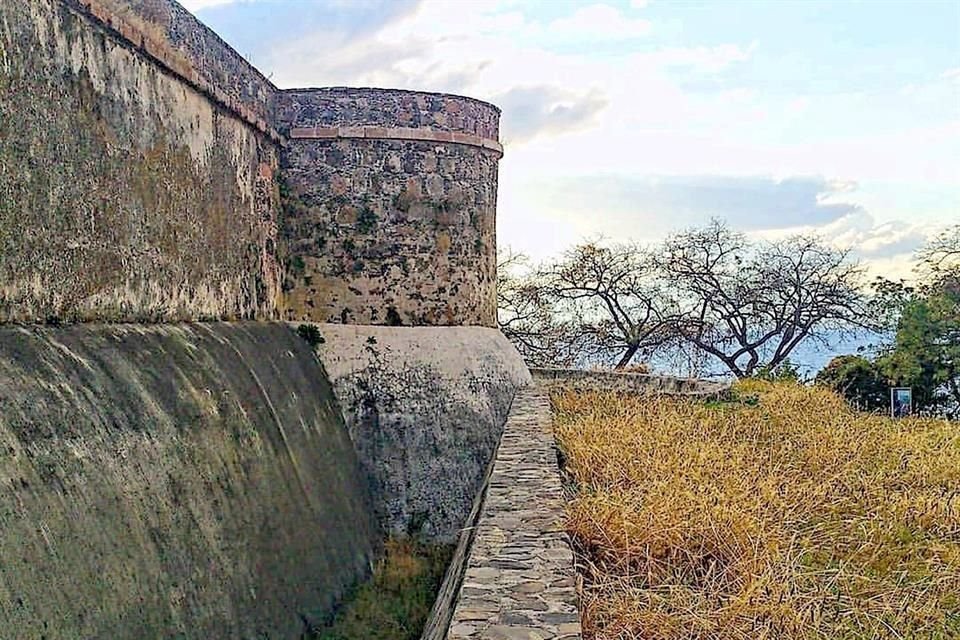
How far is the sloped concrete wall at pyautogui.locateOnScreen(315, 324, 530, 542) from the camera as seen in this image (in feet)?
31.3

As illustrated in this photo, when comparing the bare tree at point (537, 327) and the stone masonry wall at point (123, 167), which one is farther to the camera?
the bare tree at point (537, 327)

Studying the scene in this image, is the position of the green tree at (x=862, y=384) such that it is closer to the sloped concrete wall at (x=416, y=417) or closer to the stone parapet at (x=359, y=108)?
the sloped concrete wall at (x=416, y=417)

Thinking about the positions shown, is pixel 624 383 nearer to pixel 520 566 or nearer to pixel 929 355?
pixel 929 355

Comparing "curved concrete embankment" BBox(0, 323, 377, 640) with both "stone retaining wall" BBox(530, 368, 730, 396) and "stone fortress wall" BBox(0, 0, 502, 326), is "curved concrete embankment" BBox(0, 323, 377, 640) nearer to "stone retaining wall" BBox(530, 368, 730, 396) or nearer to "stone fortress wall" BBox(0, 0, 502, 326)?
"stone fortress wall" BBox(0, 0, 502, 326)

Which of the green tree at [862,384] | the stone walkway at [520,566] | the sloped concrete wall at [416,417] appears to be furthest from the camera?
the green tree at [862,384]

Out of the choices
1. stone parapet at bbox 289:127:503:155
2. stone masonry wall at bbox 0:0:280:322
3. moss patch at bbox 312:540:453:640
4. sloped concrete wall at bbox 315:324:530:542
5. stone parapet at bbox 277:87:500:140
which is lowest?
moss patch at bbox 312:540:453:640

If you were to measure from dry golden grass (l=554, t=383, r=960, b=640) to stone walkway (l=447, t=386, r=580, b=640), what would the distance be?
0.52ft

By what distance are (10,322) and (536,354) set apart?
56.2ft

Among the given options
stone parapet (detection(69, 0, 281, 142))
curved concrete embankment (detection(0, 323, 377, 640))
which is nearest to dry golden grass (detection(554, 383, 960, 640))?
curved concrete embankment (detection(0, 323, 377, 640))

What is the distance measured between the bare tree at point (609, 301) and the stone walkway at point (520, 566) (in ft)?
50.6

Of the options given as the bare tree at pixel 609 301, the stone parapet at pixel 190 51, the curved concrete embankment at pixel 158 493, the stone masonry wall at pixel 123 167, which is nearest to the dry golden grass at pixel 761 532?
the curved concrete embankment at pixel 158 493

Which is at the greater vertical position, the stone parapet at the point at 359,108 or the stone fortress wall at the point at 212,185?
the stone parapet at the point at 359,108

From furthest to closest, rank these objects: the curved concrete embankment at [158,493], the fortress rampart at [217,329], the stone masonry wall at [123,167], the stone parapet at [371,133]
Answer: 1. the stone parapet at [371,133]
2. the stone masonry wall at [123,167]
3. the fortress rampart at [217,329]
4. the curved concrete embankment at [158,493]

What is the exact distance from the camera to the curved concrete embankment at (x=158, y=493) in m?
3.96
